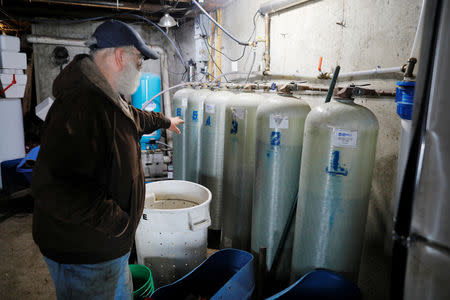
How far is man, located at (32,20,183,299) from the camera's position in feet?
3.19

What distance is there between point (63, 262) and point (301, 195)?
109cm

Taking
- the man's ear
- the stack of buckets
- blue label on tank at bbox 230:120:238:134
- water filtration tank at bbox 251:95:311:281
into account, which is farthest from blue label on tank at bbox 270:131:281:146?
the stack of buckets

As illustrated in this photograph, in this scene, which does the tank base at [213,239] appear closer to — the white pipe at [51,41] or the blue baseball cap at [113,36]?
the blue baseball cap at [113,36]

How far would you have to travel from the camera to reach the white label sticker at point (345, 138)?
1283mm

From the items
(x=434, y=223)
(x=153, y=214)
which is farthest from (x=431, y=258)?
(x=153, y=214)

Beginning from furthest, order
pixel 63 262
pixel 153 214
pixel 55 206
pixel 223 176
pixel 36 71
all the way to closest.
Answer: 1. pixel 36 71
2. pixel 223 176
3. pixel 153 214
4. pixel 63 262
5. pixel 55 206

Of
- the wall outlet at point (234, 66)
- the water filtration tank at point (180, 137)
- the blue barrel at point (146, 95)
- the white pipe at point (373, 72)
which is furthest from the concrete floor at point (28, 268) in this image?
the wall outlet at point (234, 66)

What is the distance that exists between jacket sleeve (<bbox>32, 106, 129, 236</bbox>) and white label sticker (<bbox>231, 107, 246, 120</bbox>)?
45.6 inches

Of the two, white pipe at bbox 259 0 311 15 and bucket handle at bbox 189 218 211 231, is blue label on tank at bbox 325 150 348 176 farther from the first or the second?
white pipe at bbox 259 0 311 15

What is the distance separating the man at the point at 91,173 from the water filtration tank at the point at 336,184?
793 millimetres

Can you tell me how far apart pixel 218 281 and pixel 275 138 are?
925 millimetres

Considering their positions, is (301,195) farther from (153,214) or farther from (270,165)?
(153,214)

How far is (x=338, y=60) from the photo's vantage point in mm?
1782

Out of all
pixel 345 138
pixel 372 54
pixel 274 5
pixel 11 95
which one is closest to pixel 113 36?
pixel 345 138
